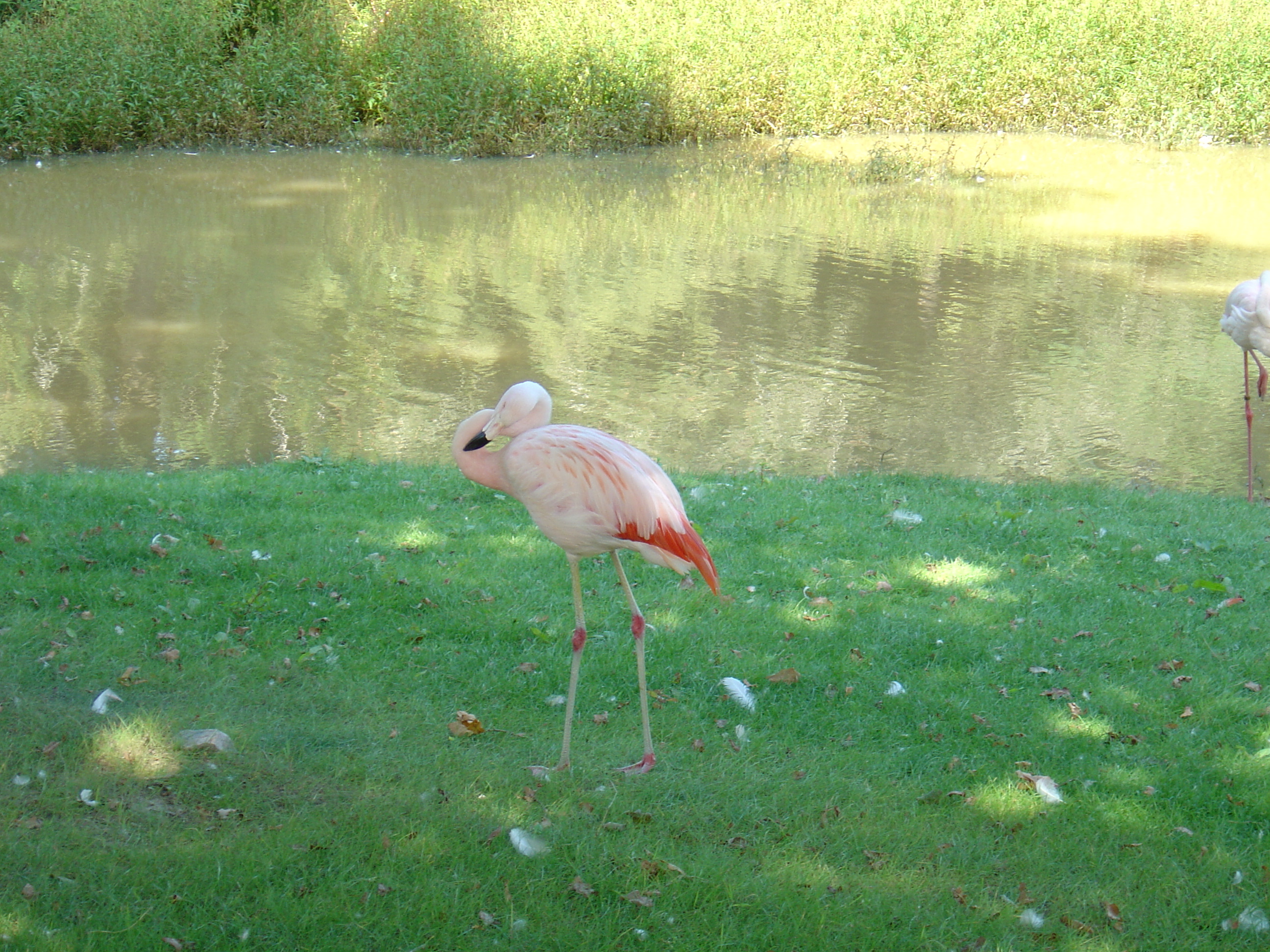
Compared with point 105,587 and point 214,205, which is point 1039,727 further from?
point 214,205

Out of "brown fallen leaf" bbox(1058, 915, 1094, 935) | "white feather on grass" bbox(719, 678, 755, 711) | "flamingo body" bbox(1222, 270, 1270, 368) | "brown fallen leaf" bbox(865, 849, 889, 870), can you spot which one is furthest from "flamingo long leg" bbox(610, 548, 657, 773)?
"flamingo body" bbox(1222, 270, 1270, 368)

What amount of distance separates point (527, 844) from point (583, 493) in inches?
43.1

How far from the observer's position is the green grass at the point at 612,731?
3221 millimetres

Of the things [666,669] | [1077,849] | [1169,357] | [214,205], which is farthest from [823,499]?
[214,205]

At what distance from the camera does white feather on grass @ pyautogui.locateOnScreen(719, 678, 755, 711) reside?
434cm

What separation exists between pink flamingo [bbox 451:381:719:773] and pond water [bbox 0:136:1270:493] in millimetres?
3646

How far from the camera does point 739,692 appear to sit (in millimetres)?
4395

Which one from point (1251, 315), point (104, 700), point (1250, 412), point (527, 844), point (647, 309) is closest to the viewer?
point (527, 844)

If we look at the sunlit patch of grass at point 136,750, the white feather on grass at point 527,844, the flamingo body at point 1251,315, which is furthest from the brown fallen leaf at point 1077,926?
the flamingo body at point 1251,315

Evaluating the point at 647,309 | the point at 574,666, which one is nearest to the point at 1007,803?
the point at 574,666

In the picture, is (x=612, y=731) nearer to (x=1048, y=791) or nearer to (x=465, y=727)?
(x=465, y=727)

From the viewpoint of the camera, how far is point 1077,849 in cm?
354

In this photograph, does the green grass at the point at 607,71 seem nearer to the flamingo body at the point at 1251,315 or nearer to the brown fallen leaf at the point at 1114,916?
the flamingo body at the point at 1251,315

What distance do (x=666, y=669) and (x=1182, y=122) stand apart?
1915 cm
